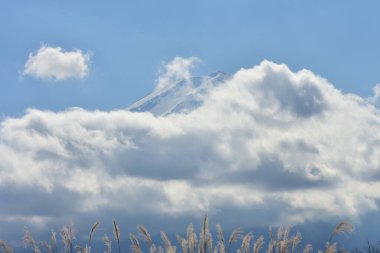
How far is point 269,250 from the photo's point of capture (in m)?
19.7

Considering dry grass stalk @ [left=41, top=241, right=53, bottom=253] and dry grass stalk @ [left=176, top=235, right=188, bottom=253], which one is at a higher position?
dry grass stalk @ [left=41, top=241, right=53, bottom=253]

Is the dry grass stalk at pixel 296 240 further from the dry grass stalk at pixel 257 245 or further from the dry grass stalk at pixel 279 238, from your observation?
the dry grass stalk at pixel 257 245

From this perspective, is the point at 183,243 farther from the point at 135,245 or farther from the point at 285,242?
the point at 285,242

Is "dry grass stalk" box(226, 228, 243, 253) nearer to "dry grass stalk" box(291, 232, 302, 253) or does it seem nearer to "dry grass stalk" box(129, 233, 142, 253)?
"dry grass stalk" box(291, 232, 302, 253)

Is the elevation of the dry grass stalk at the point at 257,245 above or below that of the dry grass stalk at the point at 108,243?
below

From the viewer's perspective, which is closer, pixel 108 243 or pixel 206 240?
pixel 206 240

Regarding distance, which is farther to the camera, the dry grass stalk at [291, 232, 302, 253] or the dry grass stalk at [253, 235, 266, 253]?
the dry grass stalk at [291, 232, 302, 253]

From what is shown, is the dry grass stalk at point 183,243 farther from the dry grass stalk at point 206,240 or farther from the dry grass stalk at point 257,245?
the dry grass stalk at point 257,245

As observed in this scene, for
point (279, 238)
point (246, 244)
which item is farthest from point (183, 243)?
point (279, 238)

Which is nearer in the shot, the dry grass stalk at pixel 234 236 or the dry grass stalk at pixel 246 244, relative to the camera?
the dry grass stalk at pixel 246 244

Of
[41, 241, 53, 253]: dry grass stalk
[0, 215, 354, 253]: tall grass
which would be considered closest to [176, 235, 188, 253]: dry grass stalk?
[0, 215, 354, 253]: tall grass

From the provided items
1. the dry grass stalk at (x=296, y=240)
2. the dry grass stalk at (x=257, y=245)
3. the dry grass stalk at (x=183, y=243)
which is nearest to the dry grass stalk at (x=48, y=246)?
the dry grass stalk at (x=183, y=243)

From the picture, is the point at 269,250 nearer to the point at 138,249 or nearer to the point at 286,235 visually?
the point at 286,235

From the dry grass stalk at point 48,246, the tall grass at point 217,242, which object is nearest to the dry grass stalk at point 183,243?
the tall grass at point 217,242
